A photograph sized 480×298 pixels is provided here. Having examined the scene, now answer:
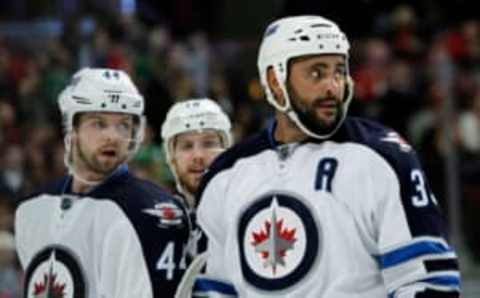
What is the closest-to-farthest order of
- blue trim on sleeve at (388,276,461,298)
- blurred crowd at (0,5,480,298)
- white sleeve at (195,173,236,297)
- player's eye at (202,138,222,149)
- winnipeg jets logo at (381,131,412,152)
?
blue trim on sleeve at (388,276,461,298), winnipeg jets logo at (381,131,412,152), white sleeve at (195,173,236,297), player's eye at (202,138,222,149), blurred crowd at (0,5,480,298)

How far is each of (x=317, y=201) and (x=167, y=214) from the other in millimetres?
736

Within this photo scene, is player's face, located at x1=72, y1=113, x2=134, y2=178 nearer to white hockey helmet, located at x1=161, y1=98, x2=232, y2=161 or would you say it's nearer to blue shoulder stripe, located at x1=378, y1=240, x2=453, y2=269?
white hockey helmet, located at x1=161, y1=98, x2=232, y2=161

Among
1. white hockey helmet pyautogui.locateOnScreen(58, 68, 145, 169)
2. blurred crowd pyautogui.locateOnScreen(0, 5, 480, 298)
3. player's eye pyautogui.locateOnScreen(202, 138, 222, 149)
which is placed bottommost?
blurred crowd pyautogui.locateOnScreen(0, 5, 480, 298)

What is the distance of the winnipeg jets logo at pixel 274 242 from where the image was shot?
428 centimetres

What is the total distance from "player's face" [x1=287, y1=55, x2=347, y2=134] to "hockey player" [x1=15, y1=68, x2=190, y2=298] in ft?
2.39

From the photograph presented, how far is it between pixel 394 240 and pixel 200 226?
686 millimetres

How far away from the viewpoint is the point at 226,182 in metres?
4.48

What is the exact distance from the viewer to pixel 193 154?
542 cm

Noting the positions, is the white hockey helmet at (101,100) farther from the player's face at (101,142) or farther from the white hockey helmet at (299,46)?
the white hockey helmet at (299,46)

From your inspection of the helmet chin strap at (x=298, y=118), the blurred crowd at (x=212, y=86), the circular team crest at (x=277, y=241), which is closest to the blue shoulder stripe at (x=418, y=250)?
the circular team crest at (x=277, y=241)

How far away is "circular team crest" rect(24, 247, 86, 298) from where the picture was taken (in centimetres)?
482

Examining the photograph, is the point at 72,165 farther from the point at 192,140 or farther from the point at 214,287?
the point at 214,287

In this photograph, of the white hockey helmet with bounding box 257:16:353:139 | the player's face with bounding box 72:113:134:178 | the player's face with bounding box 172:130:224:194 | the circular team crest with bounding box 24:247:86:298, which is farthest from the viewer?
the player's face with bounding box 172:130:224:194

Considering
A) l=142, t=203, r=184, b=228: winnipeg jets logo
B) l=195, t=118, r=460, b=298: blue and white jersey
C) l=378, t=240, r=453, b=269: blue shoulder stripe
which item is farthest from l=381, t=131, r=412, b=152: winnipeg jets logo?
l=142, t=203, r=184, b=228: winnipeg jets logo
